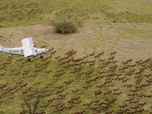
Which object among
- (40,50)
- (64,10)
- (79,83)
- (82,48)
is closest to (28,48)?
(40,50)

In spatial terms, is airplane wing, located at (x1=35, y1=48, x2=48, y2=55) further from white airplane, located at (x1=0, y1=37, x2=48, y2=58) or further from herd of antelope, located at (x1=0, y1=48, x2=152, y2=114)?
herd of antelope, located at (x1=0, y1=48, x2=152, y2=114)

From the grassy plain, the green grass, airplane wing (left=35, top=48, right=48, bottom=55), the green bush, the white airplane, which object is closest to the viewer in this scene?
the grassy plain

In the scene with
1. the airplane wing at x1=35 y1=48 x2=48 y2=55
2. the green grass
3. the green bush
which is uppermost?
the airplane wing at x1=35 y1=48 x2=48 y2=55

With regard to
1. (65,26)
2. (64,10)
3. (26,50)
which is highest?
(26,50)

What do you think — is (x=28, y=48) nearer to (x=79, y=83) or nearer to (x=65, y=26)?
(x=79, y=83)

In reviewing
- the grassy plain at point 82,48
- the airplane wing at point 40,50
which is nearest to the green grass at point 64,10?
the grassy plain at point 82,48

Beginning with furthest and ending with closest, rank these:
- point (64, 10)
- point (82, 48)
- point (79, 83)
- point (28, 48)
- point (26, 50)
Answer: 1. point (64, 10)
2. point (82, 48)
3. point (28, 48)
4. point (26, 50)
5. point (79, 83)

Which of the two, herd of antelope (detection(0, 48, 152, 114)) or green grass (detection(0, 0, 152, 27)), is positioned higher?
herd of antelope (detection(0, 48, 152, 114))

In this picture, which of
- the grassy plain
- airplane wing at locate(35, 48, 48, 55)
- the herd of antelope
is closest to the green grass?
the grassy plain
